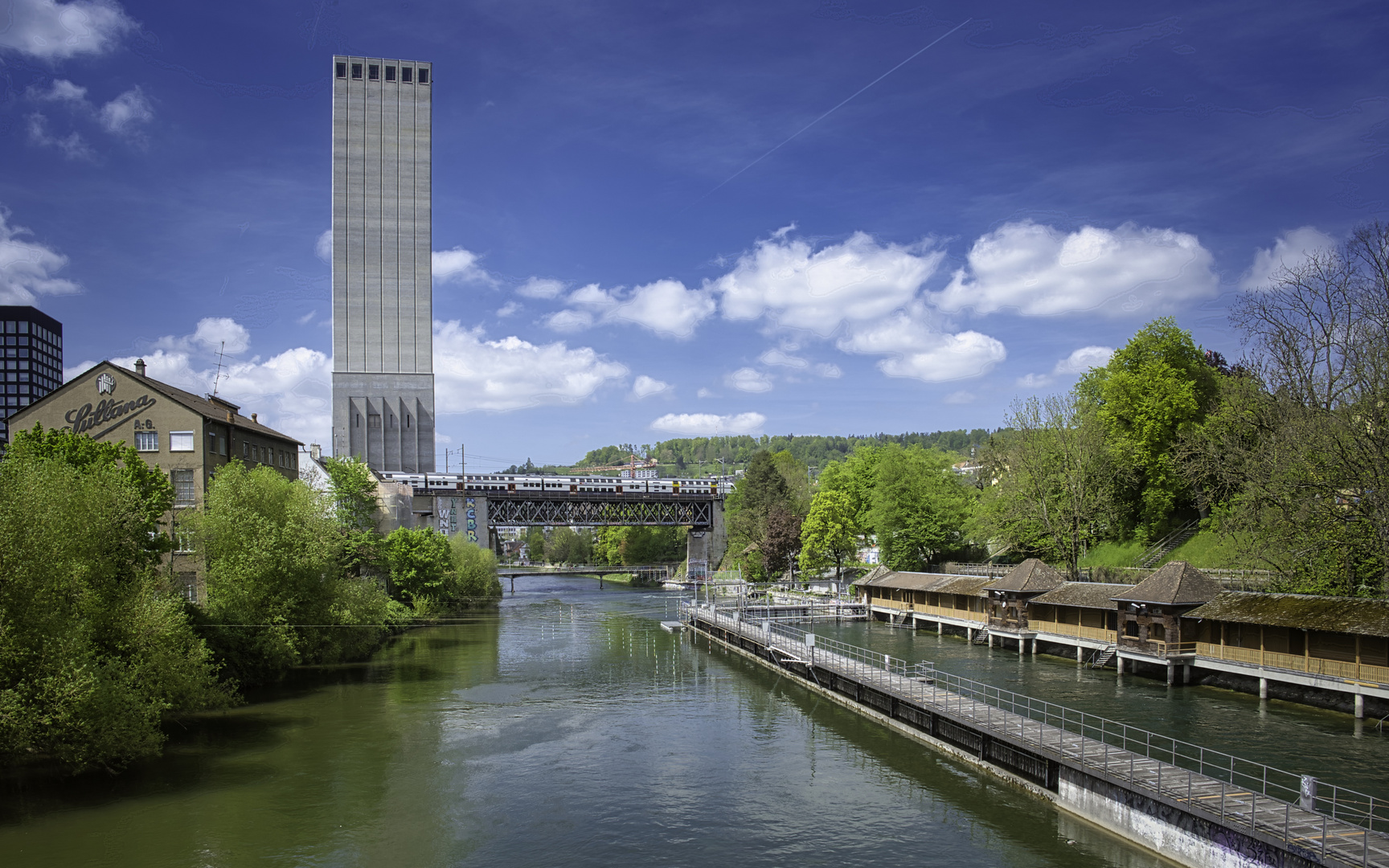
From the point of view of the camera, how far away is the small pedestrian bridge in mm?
18031

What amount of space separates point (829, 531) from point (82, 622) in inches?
2761

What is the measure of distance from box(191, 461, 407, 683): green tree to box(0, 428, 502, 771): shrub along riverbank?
0.26 feet

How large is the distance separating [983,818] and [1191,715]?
15.1 meters

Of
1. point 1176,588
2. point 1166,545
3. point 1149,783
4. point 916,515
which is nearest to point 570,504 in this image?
point 916,515

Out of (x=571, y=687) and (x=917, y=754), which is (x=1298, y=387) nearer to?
(x=917, y=754)

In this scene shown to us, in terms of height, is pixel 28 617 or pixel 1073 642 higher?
pixel 28 617

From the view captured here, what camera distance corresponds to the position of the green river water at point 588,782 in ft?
73.2

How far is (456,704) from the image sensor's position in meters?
39.6

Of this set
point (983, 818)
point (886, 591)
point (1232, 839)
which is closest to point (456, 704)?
point (983, 818)

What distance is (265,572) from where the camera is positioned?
4103 centimetres

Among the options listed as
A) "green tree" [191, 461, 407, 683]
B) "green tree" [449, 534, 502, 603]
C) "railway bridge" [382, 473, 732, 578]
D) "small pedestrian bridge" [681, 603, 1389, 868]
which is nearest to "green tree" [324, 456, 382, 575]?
"green tree" [191, 461, 407, 683]

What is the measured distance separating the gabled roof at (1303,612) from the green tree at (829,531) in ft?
158

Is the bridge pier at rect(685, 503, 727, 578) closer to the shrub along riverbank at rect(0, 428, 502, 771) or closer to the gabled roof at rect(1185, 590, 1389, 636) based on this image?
the shrub along riverbank at rect(0, 428, 502, 771)

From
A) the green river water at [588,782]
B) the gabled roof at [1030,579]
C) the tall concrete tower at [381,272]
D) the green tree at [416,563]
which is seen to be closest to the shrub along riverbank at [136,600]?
the green river water at [588,782]
